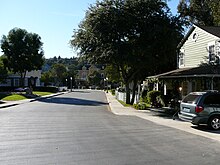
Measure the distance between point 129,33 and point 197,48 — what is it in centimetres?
552

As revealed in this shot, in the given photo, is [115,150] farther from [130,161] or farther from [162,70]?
[162,70]

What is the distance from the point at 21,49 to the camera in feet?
219

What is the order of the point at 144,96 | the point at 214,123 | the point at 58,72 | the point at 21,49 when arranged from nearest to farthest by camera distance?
the point at 214,123 < the point at 144,96 < the point at 21,49 < the point at 58,72

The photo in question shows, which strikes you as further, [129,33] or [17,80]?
[17,80]

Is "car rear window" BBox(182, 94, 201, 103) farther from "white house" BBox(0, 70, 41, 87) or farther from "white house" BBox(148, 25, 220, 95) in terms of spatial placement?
"white house" BBox(0, 70, 41, 87)

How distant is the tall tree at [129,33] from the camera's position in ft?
92.9

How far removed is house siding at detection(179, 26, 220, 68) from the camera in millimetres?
27842

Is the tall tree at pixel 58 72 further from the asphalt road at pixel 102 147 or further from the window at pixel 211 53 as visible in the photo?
the asphalt road at pixel 102 147

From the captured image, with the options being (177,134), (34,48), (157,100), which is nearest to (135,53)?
(157,100)

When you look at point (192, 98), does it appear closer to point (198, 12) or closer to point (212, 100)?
point (212, 100)

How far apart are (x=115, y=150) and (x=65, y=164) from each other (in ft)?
7.43

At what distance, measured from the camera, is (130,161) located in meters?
8.88

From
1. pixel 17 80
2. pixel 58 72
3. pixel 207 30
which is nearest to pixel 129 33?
pixel 207 30

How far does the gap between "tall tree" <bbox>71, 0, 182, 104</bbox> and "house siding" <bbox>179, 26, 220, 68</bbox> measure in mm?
1372
